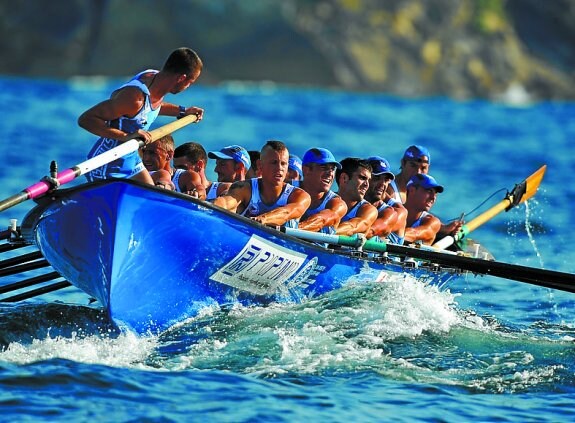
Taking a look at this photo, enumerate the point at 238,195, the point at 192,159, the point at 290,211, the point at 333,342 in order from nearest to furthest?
the point at 333,342 → the point at 290,211 → the point at 238,195 → the point at 192,159

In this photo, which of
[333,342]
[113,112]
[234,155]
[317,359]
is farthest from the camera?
[234,155]

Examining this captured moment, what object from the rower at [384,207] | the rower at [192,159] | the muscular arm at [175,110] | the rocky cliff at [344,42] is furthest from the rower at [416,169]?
the rocky cliff at [344,42]

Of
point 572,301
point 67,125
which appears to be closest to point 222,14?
point 67,125

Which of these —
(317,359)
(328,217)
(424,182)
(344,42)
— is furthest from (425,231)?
(344,42)

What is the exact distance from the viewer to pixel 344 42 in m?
99.7

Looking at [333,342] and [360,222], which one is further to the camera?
[360,222]

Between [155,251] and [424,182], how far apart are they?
18.2 feet

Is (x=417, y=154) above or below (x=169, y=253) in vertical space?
above

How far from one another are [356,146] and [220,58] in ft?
202

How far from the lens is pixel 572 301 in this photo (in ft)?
49.1

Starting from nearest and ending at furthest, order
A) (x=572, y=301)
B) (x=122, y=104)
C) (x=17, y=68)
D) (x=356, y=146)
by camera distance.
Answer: (x=122, y=104), (x=572, y=301), (x=356, y=146), (x=17, y=68)

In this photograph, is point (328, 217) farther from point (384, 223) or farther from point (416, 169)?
point (416, 169)

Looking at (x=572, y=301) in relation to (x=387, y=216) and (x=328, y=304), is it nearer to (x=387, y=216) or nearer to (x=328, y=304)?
(x=387, y=216)

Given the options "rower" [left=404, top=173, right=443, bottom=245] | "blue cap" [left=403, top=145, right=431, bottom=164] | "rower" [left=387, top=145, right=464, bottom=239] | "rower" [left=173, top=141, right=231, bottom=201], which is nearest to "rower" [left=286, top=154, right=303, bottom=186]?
"rower" [left=173, top=141, right=231, bottom=201]
